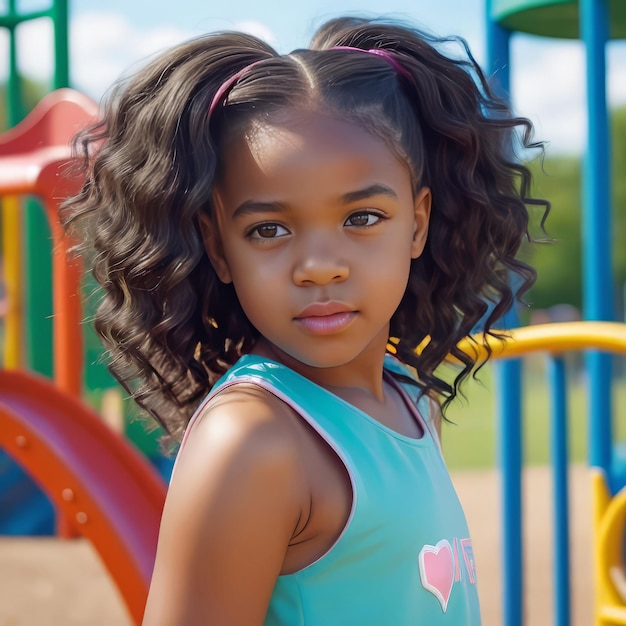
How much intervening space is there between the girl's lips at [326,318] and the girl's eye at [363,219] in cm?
8

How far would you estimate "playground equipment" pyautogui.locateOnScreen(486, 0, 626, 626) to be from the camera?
1.90 meters

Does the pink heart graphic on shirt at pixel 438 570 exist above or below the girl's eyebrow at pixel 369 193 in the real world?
below

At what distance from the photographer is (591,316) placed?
191 cm

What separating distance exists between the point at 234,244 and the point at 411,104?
279mm

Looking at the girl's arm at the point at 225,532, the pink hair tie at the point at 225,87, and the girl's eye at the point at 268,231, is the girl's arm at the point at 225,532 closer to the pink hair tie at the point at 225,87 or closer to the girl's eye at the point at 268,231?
the girl's eye at the point at 268,231

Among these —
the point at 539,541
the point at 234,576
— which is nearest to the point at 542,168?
the point at 234,576

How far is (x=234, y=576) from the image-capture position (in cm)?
80

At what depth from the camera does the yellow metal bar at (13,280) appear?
136 inches

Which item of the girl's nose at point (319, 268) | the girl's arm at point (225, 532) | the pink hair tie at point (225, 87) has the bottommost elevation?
the girl's arm at point (225, 532)

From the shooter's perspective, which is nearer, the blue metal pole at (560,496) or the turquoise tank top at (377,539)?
the turquoise tank top at (377,539)

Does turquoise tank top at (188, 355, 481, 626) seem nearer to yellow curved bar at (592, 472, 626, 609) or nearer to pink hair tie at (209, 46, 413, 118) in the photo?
pink hair tie at (209, 46, 413, 118)

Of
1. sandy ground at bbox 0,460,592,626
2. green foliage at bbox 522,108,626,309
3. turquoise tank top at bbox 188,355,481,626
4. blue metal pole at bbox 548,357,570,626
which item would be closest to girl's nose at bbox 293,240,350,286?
turquoise tank top at bbox 188,355,481,626

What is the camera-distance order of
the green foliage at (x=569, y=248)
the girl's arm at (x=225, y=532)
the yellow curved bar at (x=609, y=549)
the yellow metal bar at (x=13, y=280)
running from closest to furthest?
the girl's arm at (x=225, y=532) → the yellow curved bar at (x=609, y=549) → the yellow metal bar at (x=13, y=280) → the green foliage at (x=569, y=248)

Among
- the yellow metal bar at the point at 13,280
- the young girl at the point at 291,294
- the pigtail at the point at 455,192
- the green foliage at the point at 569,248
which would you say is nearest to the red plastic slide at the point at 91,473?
the young girl at the point at 291,294
